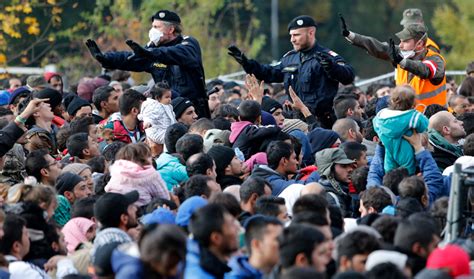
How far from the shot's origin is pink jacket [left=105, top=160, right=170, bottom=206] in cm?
1267

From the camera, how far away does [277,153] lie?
14117 mm

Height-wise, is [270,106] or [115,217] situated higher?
[115,217]

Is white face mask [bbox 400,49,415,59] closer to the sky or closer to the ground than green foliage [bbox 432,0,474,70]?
closer to the sky

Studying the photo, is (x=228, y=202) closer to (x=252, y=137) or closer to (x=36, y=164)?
(x=36, y=164)

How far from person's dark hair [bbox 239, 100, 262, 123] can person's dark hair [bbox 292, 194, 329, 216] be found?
3948 mm

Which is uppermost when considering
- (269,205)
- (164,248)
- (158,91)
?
(164,248)

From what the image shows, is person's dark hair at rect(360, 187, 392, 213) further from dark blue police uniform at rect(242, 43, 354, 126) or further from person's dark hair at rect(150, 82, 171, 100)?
dark blue police uniform at rect(242, 43, 354, 126)

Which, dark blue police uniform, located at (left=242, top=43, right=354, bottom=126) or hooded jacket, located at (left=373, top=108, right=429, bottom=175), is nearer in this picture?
hooded jacket, located at (left=373, top=108, right=429, bottom=175)

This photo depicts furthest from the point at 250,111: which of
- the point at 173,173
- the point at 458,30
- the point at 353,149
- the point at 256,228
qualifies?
the point at 458,30

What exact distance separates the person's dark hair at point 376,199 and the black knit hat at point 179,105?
14.1 feet

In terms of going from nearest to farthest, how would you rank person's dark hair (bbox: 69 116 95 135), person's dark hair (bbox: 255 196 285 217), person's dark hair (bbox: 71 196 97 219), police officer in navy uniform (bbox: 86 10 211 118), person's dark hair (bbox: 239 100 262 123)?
person's dark hair (bbox: 255 196 285 217)
person's dark hair (bbox: 71 196 97 219)
person's dark hair (bbox: 239 100 262 123)
person's dark hair (bbox: 69 116 95 135)
police officer in navy uniform (bbox: 86 10 211 118)

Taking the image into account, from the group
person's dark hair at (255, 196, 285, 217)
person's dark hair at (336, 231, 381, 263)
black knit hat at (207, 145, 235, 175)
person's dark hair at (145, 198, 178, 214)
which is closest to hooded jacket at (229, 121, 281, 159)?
black knit hat at (207, 145, 235, 175)

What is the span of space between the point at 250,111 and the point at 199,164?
2157 mm

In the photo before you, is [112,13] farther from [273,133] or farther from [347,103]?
[273,133]
